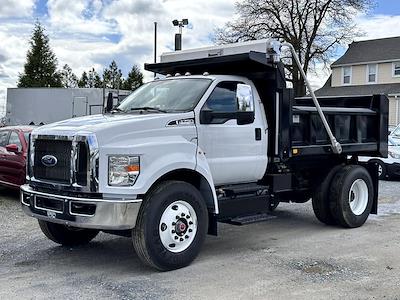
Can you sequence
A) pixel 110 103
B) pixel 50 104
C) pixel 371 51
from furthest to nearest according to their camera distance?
pixel 371 51, pixel 50 104, pixel 110 103

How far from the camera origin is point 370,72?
132ft

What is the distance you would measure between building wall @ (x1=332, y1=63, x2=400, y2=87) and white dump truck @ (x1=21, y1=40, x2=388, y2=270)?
3122cm

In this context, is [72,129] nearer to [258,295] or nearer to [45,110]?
[258,295]

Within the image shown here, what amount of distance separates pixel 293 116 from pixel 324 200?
5.58ft

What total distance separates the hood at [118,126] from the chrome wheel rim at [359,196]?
12.3 ft

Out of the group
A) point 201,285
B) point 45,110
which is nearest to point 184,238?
point 201,285

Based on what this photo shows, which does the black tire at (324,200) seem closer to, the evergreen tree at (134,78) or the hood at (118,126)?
the hood at (118,126)

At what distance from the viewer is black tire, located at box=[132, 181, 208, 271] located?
238 inches

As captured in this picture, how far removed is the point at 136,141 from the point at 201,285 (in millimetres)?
1686

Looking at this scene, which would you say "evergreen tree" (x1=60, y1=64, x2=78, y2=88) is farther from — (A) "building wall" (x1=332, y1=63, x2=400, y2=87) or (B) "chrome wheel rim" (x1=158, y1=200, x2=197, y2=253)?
(B) "chrome wheel rim" (x1=158, y1=200, x2=197, y2=253)

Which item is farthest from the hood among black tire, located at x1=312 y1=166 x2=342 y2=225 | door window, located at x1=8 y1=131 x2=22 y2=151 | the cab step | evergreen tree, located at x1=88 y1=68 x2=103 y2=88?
evergreen tree, located at x1=88 y1=68 x2=103 y2=88

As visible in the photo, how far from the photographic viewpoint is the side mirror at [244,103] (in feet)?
23.2

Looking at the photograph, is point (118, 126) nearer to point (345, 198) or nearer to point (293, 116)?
point (293, 116)

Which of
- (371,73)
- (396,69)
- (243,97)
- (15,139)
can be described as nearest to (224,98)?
(243,97)
